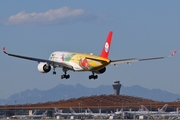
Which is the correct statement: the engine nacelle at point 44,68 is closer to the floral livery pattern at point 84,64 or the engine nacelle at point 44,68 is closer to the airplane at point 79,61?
the airplane at point 79,61

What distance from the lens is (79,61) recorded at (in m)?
116

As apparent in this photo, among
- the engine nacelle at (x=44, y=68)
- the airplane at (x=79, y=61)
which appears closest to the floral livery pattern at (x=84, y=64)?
the airplane at (x=79, y=61)

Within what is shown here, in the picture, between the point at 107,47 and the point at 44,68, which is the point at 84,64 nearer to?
the point at 107,47

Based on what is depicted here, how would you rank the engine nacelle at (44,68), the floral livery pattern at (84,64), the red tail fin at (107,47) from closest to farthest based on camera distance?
the red tail fin at (107,47) < the floral livery pattern at (84,64) < the engine nacelle at (44,68)

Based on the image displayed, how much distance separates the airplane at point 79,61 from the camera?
4353 inches

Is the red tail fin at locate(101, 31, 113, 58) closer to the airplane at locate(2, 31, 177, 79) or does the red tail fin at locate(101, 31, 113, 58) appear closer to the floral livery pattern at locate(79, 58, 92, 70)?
the airplane at locate(2, 31, 177, 79)

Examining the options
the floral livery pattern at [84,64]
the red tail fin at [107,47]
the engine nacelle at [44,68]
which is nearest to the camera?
the red tail fin at [107,47]

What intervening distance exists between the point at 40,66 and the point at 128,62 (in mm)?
20794

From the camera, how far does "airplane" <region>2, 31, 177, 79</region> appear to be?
11056 cm

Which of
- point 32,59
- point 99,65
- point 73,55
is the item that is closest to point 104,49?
point 99,65

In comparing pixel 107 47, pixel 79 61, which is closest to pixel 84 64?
pixel 79 61

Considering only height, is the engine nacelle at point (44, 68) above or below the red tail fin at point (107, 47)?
below

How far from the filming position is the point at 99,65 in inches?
4373

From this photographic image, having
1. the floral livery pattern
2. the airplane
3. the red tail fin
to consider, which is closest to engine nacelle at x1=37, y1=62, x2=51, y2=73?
the airplane
